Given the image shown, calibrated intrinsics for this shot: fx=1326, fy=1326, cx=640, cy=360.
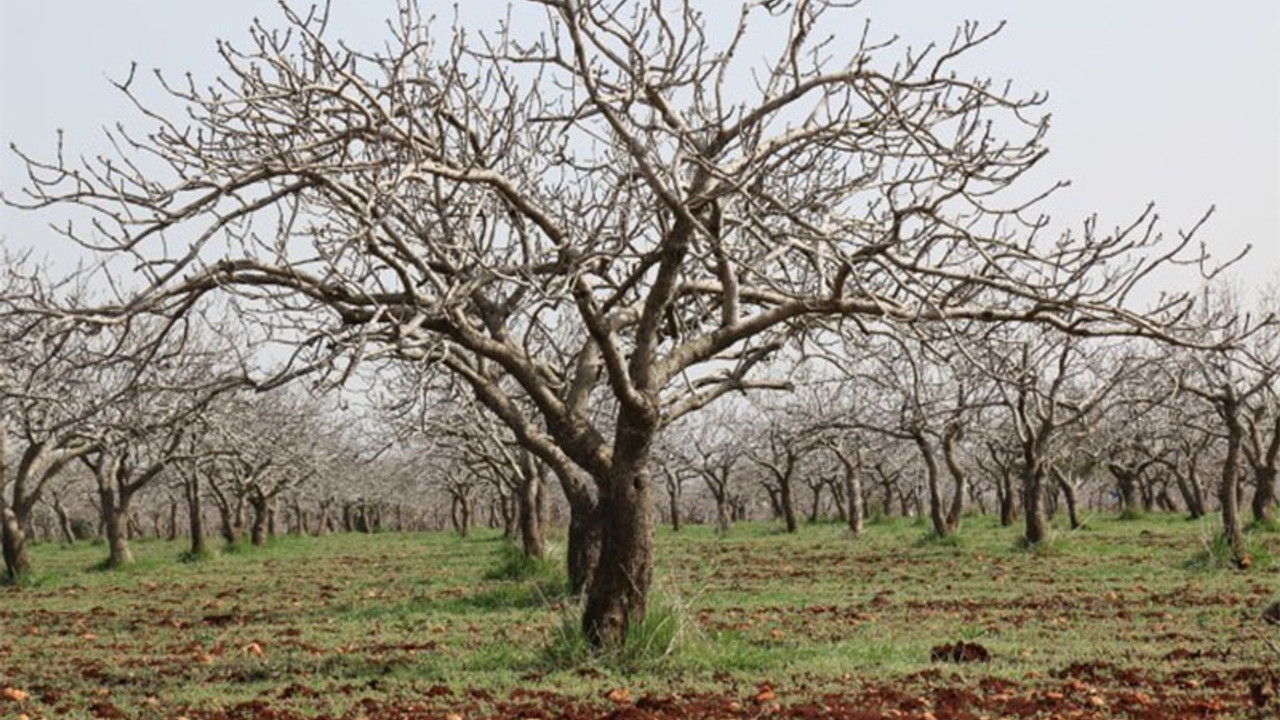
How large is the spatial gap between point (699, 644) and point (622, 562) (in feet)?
2.97

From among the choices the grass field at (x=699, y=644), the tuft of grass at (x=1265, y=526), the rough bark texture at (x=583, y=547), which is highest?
the rough bark texture at (x=583, y=547)

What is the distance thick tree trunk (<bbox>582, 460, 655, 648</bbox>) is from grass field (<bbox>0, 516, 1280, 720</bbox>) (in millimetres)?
189

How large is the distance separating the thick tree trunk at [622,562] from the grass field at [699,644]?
0.19 m

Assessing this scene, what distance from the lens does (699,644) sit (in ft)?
34.8

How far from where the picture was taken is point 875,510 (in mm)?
52000

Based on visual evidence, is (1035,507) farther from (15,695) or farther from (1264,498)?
(15,695)

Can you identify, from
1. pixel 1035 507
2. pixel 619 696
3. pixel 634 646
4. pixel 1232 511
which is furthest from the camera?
pixel 1035 507

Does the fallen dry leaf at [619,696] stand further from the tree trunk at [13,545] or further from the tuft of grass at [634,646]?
the tree trunk at [13,545]

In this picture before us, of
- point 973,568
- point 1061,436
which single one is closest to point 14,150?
point 973,568

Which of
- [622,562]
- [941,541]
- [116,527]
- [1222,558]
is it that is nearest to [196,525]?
[116,527]

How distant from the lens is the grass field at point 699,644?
8.59 meters

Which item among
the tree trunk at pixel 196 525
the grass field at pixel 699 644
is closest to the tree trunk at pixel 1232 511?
the grass field at pixel 699 644

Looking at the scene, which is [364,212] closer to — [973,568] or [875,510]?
[973,568]

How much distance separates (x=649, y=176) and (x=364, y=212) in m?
1.96
